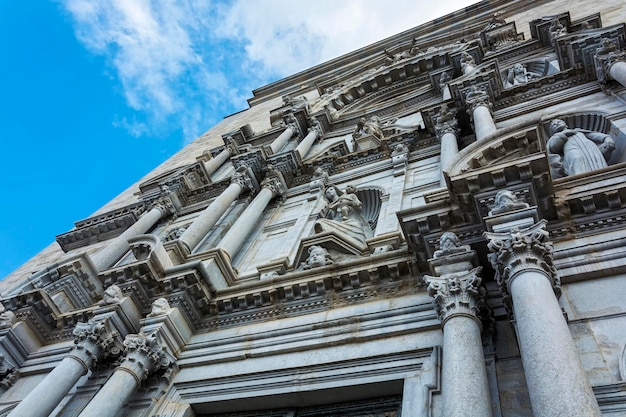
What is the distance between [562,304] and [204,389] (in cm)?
498

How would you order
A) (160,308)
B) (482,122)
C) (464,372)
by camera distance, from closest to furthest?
(464,372) < (160,308) < (482,122)

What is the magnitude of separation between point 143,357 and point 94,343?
116 centimetres

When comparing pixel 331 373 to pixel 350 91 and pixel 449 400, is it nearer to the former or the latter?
pixel 449 400

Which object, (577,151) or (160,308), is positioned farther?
(577,151)

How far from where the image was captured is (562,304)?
5582mm

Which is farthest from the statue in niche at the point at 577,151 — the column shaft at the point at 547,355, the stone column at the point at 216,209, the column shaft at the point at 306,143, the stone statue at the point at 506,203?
the column shaft at the point at 306,143

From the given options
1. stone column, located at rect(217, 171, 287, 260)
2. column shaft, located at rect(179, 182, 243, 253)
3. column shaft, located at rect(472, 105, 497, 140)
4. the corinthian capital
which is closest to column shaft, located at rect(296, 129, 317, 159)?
stone column, located at rect(217, 171, 287, 260)

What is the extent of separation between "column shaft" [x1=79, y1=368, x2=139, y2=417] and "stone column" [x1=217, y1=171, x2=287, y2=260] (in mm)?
3855

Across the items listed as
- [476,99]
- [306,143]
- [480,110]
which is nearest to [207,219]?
[306,143]

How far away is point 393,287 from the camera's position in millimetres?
7438

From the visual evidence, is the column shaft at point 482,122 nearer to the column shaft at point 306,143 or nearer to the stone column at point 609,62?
the stone column at point 609,62

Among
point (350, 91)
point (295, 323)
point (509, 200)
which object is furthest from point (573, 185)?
point (350, 91)

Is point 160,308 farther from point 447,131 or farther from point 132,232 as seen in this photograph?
point 447,131

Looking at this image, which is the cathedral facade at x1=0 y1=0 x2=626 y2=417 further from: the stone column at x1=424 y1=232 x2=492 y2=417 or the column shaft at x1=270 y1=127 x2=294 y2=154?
the column shaft at x1=270 y1=127 x2=294 y2=154
